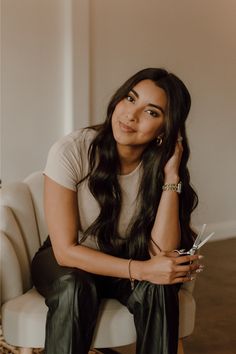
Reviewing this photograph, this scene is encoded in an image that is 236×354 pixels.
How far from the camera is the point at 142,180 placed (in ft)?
5.73

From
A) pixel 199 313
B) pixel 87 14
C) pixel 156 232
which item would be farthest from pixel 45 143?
pixel 156 232

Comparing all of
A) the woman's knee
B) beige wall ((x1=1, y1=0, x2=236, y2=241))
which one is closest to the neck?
the woman's knee

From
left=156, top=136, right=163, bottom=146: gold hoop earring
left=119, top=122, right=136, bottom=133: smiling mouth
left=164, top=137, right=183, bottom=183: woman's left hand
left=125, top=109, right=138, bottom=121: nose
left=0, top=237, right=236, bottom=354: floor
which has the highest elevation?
left=125, top=109, right=138, bottom=121: nose

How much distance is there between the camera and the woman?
1.44m

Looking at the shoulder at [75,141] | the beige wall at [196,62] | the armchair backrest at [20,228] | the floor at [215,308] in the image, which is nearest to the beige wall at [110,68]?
the beige wall at [196,62]

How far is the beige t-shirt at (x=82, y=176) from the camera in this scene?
157 cm

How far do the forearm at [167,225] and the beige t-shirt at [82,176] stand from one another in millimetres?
97

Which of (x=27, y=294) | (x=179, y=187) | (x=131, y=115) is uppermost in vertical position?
(x=131, y=115)

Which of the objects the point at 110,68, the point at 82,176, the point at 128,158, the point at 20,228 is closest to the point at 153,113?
the point at 128,158

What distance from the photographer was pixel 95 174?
64.6 inches

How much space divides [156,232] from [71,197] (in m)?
0.33

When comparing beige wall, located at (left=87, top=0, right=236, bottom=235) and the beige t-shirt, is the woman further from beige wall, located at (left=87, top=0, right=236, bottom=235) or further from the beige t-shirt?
beige wall, located at (left=87, top=0, right=236, bottom=235)

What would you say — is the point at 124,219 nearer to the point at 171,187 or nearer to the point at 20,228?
the point at 171,187

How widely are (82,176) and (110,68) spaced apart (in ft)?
6.24
